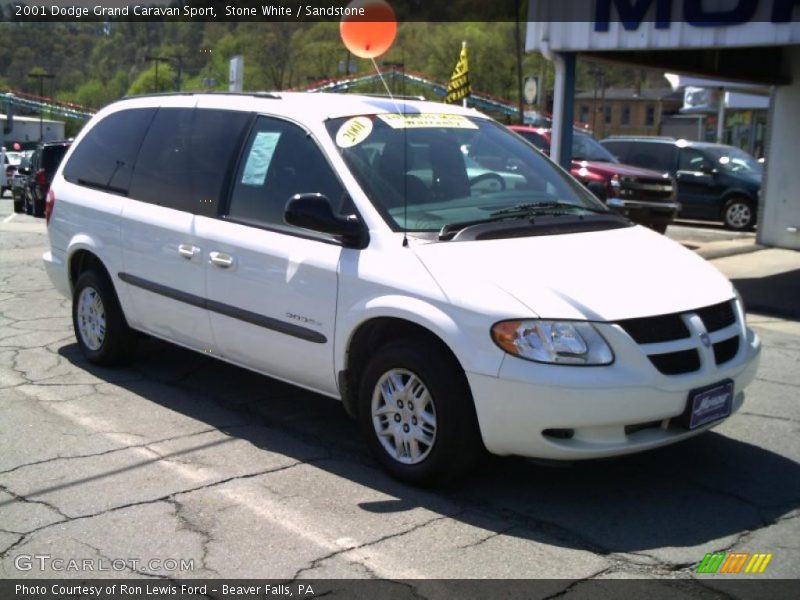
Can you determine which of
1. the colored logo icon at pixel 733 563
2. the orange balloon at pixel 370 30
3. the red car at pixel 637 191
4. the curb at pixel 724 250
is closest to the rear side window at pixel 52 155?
the red car at pixel 637 191

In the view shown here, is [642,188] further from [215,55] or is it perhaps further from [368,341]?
[368,341]

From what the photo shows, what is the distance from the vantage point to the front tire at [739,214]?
60.3 ft

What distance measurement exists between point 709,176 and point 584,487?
1540cm

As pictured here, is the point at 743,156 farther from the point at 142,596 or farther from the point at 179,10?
the point at 142,596

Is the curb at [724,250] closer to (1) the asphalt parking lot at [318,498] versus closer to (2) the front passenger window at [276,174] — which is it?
(1) the asphalt parking lot at [318,498]

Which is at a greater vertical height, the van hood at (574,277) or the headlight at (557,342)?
the van hood at (574,277)

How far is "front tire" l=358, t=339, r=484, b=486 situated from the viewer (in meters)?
4.39

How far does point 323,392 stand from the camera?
16.9 ft

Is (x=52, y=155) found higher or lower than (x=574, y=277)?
higher

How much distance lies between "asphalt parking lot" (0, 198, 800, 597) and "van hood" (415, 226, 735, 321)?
94cm

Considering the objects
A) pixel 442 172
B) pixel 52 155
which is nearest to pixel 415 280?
pixel 442 172

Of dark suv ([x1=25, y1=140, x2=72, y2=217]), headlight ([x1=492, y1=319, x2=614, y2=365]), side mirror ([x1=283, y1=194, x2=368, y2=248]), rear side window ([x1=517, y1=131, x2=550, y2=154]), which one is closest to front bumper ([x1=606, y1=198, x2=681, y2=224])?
rear side window ([x1=517, y1=131, x2=550, y2=154])

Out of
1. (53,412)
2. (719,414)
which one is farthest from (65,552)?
(719,414)

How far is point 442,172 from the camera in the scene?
525 cm
